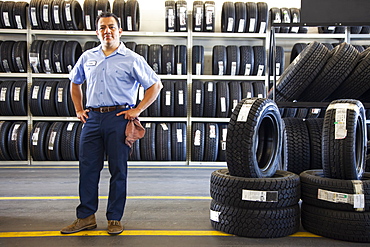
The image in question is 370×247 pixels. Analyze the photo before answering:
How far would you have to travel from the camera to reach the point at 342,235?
9.24 ft

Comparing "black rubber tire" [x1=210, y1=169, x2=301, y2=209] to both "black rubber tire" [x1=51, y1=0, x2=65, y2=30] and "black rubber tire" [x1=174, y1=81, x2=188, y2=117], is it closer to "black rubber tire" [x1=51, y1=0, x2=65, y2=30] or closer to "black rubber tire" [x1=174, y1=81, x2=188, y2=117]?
"black rubber tire" [x1=174, y1=81, x2=188, y2=117]

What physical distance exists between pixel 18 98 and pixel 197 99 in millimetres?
3353

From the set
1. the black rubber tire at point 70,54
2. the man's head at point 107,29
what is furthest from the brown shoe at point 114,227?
the black rubber tire at point 70,54

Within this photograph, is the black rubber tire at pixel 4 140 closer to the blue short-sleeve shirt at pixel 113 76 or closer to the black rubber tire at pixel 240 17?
the blue short-sleeve shirt at pixel 113 76

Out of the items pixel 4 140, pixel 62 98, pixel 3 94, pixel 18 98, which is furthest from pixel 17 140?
pixel 62 98

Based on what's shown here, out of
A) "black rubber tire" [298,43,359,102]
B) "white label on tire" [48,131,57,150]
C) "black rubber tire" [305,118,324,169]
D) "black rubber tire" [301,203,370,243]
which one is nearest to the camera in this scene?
Answer: "black rubber tire" [301,203,370,243]

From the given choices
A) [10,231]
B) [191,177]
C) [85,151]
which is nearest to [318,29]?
[191,177]

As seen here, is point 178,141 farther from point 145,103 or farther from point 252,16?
point 145,103

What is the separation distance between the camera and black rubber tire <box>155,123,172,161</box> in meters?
6.59

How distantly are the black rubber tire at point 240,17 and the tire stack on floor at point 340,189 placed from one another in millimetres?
4141

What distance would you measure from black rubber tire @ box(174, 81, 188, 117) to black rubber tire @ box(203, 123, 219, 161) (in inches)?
22.3

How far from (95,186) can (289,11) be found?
18.1 ft

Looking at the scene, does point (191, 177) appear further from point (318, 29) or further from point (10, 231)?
point (318, 29)

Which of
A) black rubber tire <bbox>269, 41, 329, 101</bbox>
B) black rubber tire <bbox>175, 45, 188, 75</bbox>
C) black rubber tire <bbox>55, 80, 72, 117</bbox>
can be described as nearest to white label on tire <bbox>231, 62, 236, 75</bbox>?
black rubber tire <bbox>175, 45, 188, 75</bbox>
